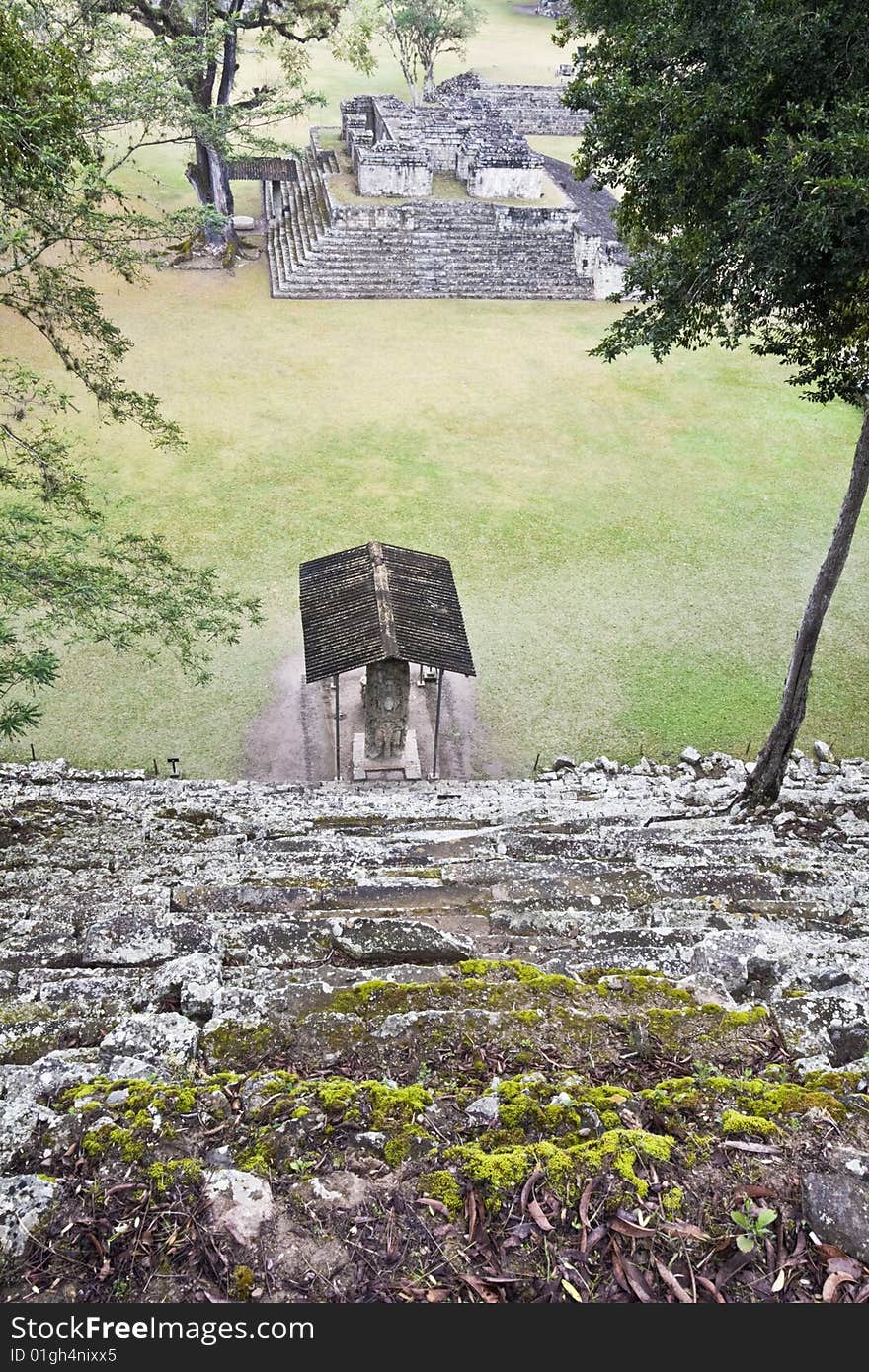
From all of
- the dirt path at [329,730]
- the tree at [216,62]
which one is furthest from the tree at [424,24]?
the dirt path at [329,730]

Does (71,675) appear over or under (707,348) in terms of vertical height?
under

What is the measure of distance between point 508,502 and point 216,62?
55.4ft

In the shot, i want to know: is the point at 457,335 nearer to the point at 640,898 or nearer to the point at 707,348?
the point at 707,348

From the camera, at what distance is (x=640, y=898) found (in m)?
6.71

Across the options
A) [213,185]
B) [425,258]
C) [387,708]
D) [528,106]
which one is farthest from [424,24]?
[387,708]

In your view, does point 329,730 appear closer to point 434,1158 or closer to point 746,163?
point 746,163

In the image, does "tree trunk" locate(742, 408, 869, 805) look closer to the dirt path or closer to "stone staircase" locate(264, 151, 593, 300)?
the dirt path

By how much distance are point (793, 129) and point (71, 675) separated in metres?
11.1

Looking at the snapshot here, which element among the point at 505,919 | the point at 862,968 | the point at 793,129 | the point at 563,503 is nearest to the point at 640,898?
the point at 505,919

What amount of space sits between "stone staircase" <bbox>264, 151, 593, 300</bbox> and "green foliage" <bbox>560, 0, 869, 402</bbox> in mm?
16929

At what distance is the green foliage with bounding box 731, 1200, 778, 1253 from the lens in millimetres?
3129

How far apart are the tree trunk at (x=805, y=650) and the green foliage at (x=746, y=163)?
3.46ft

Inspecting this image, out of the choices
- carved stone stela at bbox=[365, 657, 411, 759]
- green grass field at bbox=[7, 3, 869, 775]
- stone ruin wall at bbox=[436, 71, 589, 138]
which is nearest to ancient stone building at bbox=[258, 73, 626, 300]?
green grass field at bbox=[7, 3, 869, 775]

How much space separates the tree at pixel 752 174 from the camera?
7.28 m
